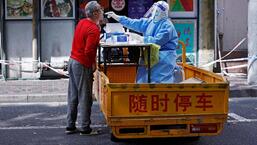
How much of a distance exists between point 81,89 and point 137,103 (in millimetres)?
1273

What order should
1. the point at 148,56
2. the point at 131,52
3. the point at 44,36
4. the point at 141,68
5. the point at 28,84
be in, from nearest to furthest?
the point at 148,56
the point at 141,68
the point at 131,52
the point at 28,84
the point at 44,36

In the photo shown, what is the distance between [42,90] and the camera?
35.7 ft

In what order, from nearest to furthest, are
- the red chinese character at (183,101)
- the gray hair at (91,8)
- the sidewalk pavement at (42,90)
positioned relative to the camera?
the red chinese character at (183,101) < the gray hair at (91,8) < the sidewalk pavement at (42,90)

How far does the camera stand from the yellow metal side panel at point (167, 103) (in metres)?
5.76

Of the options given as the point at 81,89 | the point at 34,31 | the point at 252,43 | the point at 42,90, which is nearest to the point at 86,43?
the point at 81,89

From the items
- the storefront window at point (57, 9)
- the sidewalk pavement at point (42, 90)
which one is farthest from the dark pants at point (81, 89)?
the storefront window at point (57, 9)

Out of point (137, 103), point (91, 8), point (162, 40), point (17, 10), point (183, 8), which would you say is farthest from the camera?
point (183, 8)

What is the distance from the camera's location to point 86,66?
6738 mm

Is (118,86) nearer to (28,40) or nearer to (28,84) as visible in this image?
(28,84)

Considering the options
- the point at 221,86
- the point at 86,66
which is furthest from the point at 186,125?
the point at 86,66

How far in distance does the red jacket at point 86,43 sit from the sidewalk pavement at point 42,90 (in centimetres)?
354

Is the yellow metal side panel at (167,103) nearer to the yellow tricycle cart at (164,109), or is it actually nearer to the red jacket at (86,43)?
the yellow tricycle cart at (164,109)

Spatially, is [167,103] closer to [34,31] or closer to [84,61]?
[84,61]

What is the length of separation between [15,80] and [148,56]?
270 inches
